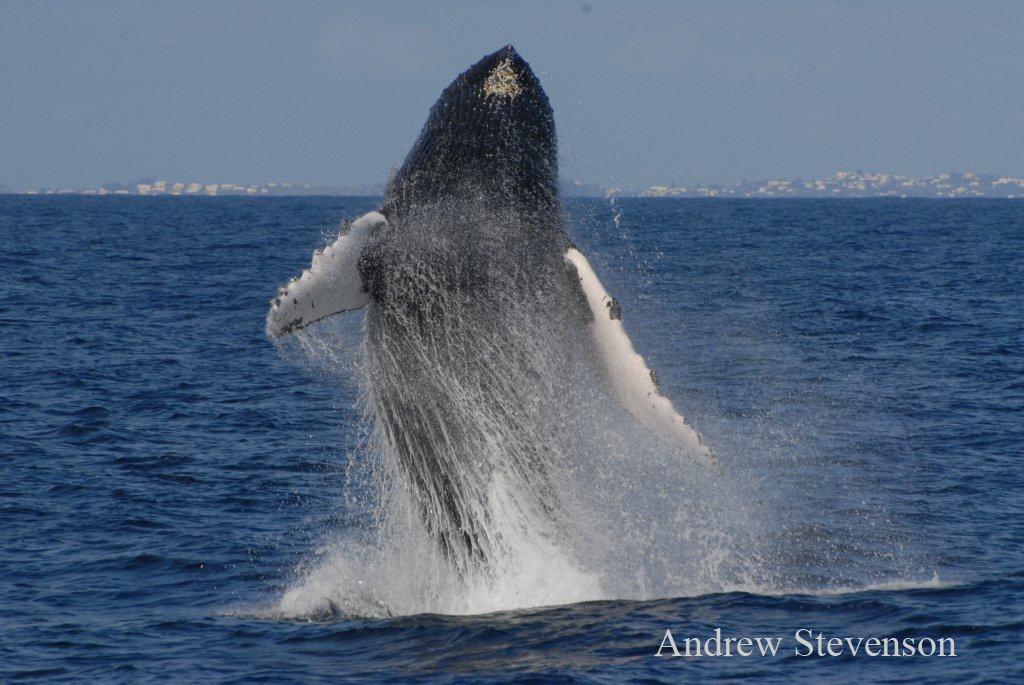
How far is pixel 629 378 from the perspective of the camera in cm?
1335

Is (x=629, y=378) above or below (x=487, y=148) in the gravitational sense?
below

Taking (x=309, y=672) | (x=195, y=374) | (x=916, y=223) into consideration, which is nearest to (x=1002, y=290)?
(x=195, y=374)

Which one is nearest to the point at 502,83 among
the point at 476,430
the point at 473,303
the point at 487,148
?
the point at 487,148

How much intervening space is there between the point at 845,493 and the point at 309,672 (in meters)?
11.2

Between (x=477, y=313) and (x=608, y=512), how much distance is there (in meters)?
5.74

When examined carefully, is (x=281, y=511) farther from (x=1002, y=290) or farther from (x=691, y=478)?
(x=1002, y=290)

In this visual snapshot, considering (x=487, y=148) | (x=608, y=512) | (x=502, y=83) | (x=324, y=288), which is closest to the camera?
(x=324, y=288)

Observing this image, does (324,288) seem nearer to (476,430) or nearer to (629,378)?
(476,430)

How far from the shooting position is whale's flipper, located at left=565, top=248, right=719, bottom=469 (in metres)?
13.2

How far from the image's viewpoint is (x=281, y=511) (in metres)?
19.9

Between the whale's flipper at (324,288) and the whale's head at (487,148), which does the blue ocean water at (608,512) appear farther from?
the whale's flipper at (324,288)

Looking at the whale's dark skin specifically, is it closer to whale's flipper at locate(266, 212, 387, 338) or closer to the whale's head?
the whale's head

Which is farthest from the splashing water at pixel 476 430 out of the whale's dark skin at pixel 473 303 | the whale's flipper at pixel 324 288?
the whale's flipper at pixel 324 288

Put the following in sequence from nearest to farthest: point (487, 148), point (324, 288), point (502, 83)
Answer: point (324, 288), point (487, 148), point (502, 83)
